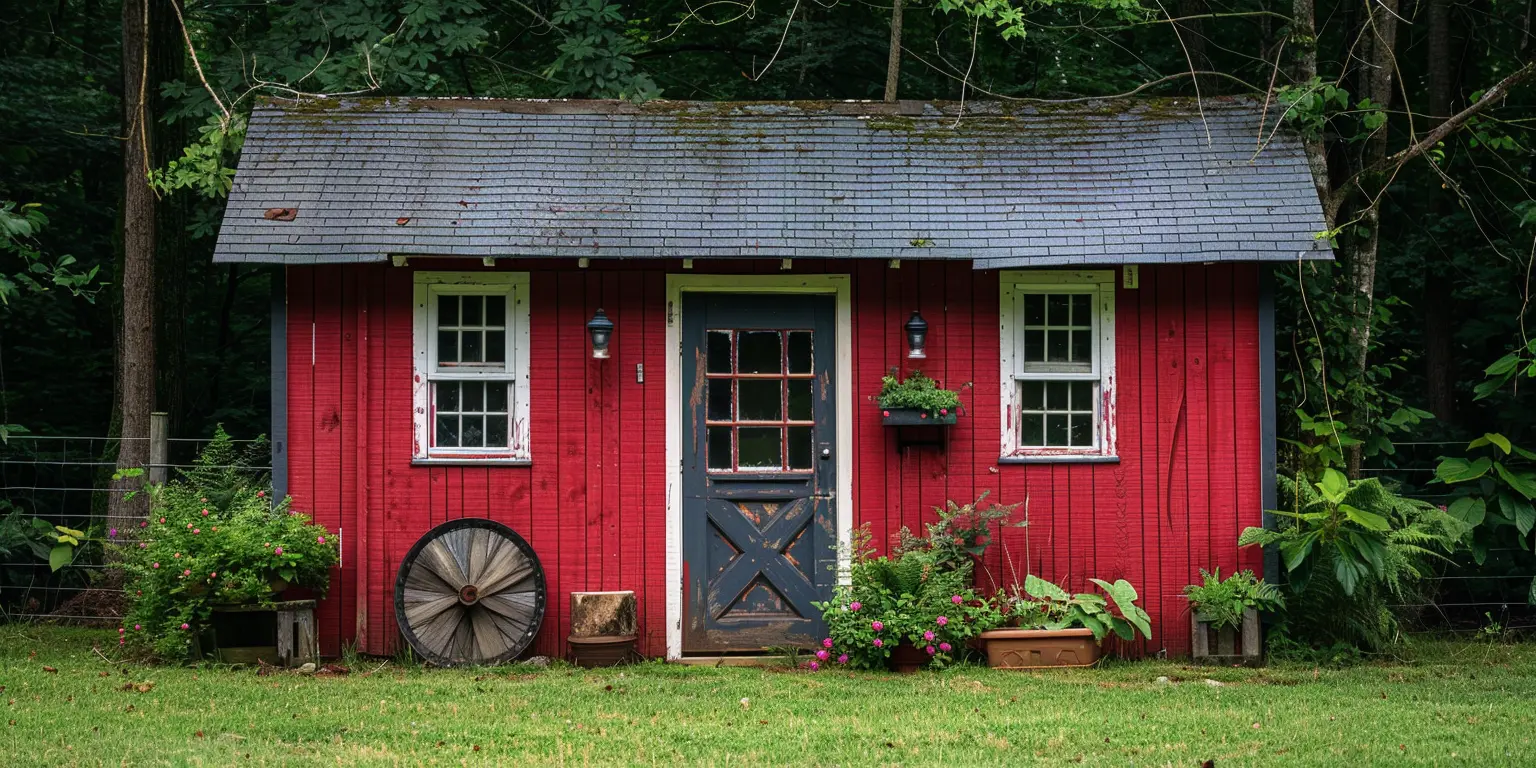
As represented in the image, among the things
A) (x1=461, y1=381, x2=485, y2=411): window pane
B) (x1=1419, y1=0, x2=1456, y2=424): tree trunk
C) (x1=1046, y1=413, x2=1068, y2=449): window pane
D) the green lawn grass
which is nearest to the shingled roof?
(x1=461, y1=381, x2=485, y2=411): window pane

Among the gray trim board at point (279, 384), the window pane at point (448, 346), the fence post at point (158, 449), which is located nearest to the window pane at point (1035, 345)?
the window pane at point (448, 346)

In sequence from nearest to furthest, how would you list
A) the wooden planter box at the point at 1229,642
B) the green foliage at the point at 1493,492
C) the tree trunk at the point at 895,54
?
the wooden planter box at the point at 1229,642 < the green foliage at the point at 1493,492 < the tree trunk at the point at 895,54

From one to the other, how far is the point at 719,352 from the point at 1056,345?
2.21 metres

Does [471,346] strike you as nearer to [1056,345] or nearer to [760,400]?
[760,400]

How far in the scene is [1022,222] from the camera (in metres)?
8.92

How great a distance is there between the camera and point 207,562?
8.29 metres

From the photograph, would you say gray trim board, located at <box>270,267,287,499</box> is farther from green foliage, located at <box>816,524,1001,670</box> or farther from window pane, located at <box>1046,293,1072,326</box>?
window pane, located at <box>1046,293,1072,326</box>

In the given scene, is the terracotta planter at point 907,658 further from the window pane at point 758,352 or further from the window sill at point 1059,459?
the window pane at point 758,352

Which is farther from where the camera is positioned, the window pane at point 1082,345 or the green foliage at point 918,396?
the window pane at point 1082,345

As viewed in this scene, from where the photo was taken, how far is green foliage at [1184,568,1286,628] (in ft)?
28.3

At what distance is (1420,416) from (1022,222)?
3308mm

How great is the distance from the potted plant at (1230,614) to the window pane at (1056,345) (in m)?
1.64

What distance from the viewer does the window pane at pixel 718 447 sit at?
29.5 feet

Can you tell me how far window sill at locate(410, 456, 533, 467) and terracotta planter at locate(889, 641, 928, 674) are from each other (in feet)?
8.59
